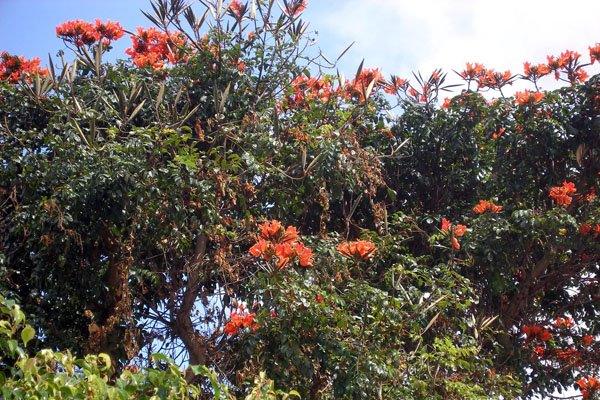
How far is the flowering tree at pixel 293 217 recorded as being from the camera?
544 cm

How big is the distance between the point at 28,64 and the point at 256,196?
2.31 metres

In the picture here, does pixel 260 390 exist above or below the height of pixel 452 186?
below

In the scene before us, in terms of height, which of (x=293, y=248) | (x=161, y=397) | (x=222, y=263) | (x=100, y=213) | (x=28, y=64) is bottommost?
(x=161, y=397)

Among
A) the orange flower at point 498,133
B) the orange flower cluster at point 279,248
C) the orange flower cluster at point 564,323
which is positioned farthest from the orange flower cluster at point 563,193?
the orange flower cluster at point 279,248

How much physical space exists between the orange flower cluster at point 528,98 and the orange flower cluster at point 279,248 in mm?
3150

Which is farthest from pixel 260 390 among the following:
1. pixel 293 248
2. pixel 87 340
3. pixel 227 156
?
pixel 227 156

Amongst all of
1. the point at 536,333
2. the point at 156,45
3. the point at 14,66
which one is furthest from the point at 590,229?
the point at 14,66

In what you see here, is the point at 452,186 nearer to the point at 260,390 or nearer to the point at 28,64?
the point at 28,64

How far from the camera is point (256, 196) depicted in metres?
6.57

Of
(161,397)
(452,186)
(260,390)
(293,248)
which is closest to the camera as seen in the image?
(161,397)

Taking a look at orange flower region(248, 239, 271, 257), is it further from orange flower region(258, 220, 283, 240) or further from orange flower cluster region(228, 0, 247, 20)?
orange flower cluster region(228, 0, 247, 20)

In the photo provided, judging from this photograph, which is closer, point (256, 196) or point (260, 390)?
point (260, 390)

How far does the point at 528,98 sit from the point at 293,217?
227 cm

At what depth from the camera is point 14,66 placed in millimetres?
7277
